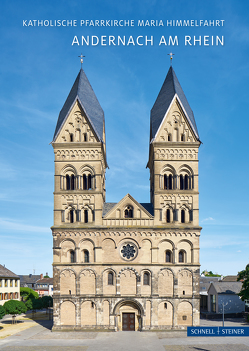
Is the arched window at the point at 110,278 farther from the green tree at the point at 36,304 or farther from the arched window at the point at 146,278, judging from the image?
the green tree at the point at 36,304

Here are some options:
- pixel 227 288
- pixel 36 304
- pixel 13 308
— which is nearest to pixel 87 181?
pixel 13 308

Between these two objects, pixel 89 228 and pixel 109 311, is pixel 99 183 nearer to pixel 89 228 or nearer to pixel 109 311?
pixel 89 228

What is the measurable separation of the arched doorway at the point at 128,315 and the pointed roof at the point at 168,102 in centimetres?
2265

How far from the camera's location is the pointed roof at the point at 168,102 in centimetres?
5088

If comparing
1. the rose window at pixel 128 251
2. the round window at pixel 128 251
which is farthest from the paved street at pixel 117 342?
the rose window at pixel 128 251

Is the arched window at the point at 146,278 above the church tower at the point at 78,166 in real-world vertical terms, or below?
below

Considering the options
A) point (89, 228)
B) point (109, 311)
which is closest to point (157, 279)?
point (109, 311)

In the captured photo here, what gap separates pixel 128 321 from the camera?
46031mm

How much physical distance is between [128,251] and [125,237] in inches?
73.1

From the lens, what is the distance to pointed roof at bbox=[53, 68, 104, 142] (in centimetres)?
5075

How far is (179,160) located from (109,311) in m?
21.8

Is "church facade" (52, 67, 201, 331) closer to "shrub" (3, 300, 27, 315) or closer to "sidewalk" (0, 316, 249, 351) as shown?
"sidewalk" (0, 316, 249, 351)

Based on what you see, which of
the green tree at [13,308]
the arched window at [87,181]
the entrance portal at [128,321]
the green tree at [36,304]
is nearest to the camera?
the entrance portal at [128,321]

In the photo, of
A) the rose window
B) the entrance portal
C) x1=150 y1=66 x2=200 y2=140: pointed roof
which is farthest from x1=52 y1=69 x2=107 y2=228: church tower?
the entrance portal
